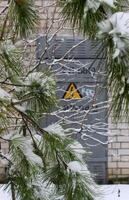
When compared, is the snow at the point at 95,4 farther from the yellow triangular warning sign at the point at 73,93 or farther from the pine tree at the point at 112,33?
the yellow triangular warning sign at the point at 73,93

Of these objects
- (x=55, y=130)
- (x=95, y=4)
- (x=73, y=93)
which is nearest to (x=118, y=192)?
(x=73, y=93)

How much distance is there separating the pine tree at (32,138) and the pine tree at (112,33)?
0.41m

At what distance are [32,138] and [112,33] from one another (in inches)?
26.8

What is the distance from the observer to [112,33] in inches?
35.5

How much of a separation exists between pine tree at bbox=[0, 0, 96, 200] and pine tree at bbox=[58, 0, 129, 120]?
410 mm

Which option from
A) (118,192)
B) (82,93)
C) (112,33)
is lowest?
(118,192)

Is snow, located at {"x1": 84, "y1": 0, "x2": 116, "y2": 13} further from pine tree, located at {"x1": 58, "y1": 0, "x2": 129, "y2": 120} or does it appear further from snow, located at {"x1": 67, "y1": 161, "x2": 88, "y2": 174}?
snow, located at {"x1": 67, "y1": 161, "x2": 88, "y2": 174}

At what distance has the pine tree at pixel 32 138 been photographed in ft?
4.80

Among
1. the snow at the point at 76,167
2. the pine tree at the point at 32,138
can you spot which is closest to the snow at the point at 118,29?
the pine tree at the point at 32,138

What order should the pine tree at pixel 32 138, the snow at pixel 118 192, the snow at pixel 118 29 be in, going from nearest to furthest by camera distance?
the snow at pixel 118 29, the pine tree at pixel 32 138, the snow at pixel 118 192

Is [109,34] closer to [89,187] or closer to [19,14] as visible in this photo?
[19,14]

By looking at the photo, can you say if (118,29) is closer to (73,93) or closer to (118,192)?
(118,192)

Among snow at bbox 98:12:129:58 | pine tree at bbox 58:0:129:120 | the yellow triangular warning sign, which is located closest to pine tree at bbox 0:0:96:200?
pine tree at bbox 58:0:129:120

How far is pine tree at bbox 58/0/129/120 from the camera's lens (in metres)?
0.91
